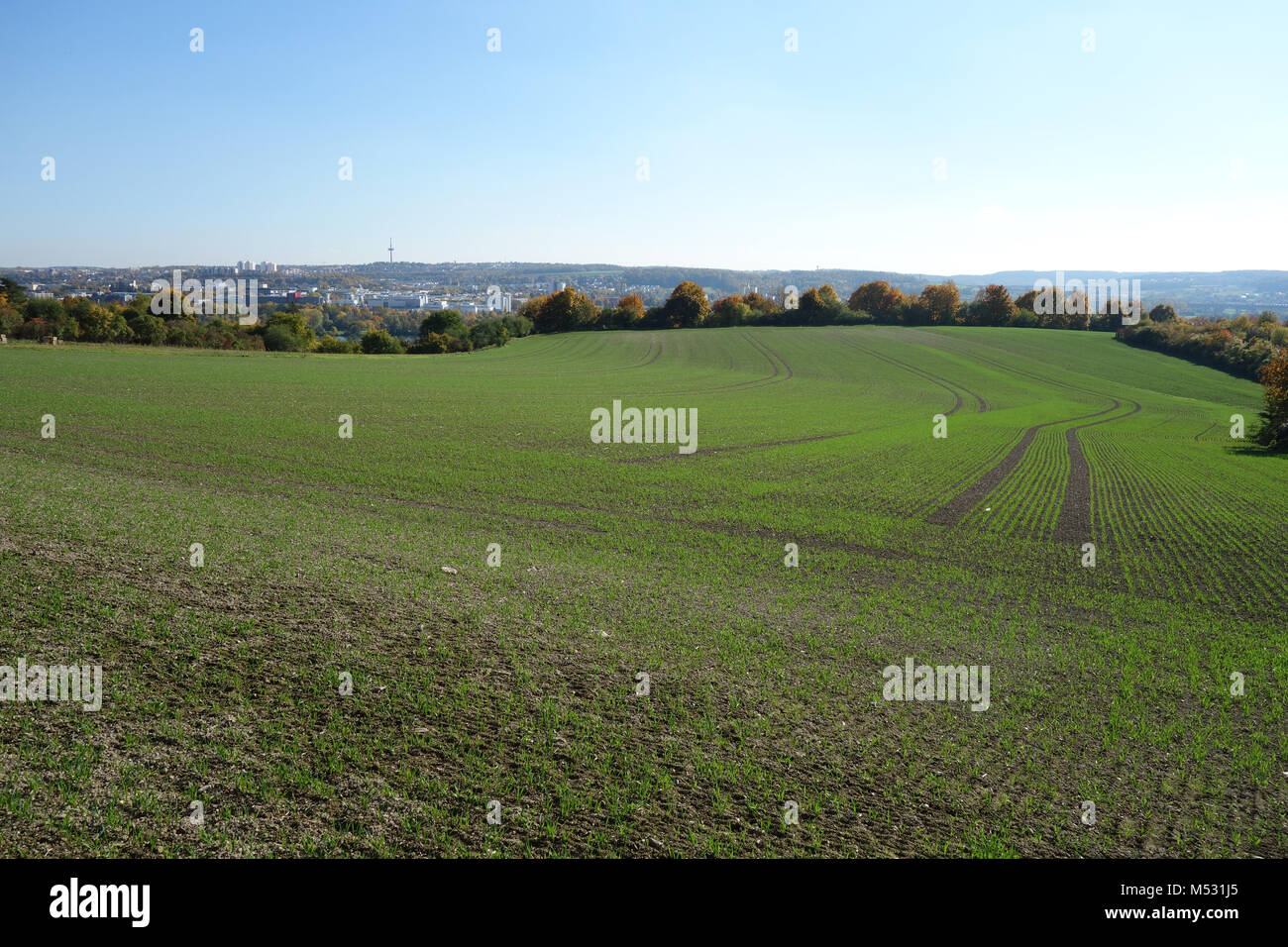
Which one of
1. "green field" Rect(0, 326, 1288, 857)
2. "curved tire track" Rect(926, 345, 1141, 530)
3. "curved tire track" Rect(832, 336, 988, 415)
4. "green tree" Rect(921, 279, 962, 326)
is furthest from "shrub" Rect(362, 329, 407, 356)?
"green tree" Rect(921, 279, 962, 326)

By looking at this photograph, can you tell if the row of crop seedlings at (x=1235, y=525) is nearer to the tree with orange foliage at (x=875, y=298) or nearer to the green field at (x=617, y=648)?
the green field at (x=617, y=648)

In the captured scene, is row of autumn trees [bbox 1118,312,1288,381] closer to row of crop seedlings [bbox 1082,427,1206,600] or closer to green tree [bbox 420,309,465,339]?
row of crop seedlings [bbox 1082,427,1206,600]

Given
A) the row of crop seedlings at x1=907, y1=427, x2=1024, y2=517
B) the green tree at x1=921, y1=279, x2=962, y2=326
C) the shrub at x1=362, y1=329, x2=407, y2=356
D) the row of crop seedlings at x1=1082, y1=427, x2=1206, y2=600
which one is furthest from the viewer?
the green tree at x1=921, y1=279, x2=962, y2=326

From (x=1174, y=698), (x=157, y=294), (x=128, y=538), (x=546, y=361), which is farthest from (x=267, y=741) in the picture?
(x=157, y=294)

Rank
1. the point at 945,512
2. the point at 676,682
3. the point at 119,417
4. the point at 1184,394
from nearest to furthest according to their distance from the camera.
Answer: the point at 676,682 → the point at 945,512 → the point at 119,417 → the point at 1184,394
